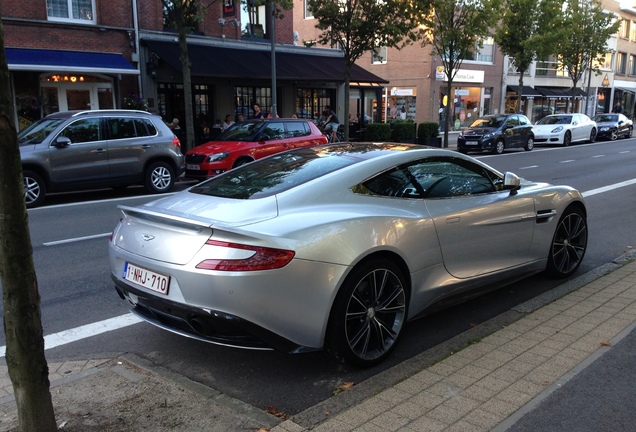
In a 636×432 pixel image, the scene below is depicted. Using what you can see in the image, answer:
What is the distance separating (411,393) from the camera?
3.36 metres

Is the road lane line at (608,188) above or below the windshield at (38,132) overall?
below

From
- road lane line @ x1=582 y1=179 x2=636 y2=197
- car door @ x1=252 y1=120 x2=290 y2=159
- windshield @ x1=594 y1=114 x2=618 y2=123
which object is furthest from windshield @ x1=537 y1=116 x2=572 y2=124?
car door @ x1=252 y1=120 x2=290 y2=159

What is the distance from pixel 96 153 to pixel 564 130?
77.0ft

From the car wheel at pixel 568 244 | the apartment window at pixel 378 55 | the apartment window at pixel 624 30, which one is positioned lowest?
the car wheel at pixel 568 244

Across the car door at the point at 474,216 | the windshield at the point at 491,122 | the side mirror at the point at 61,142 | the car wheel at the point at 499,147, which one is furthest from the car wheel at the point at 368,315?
the windshield at the point at 491,122

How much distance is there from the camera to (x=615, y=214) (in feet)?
32.4

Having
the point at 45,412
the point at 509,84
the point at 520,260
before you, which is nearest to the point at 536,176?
the point at 520,260

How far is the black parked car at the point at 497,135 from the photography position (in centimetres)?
2312

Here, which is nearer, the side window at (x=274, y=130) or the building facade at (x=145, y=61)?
the side window at (x=274, y=130)

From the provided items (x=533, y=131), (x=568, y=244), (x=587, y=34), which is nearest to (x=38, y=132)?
(x=568, y=244)

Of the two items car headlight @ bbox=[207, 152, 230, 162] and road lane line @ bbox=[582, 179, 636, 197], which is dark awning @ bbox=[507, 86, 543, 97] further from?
car headlight @ bbox=[207, 152, 230, 162]

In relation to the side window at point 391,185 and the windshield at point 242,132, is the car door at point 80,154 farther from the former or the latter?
the side window at point 391,185

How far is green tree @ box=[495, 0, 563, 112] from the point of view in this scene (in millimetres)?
28203

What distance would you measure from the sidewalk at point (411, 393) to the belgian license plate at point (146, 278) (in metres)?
0.63
